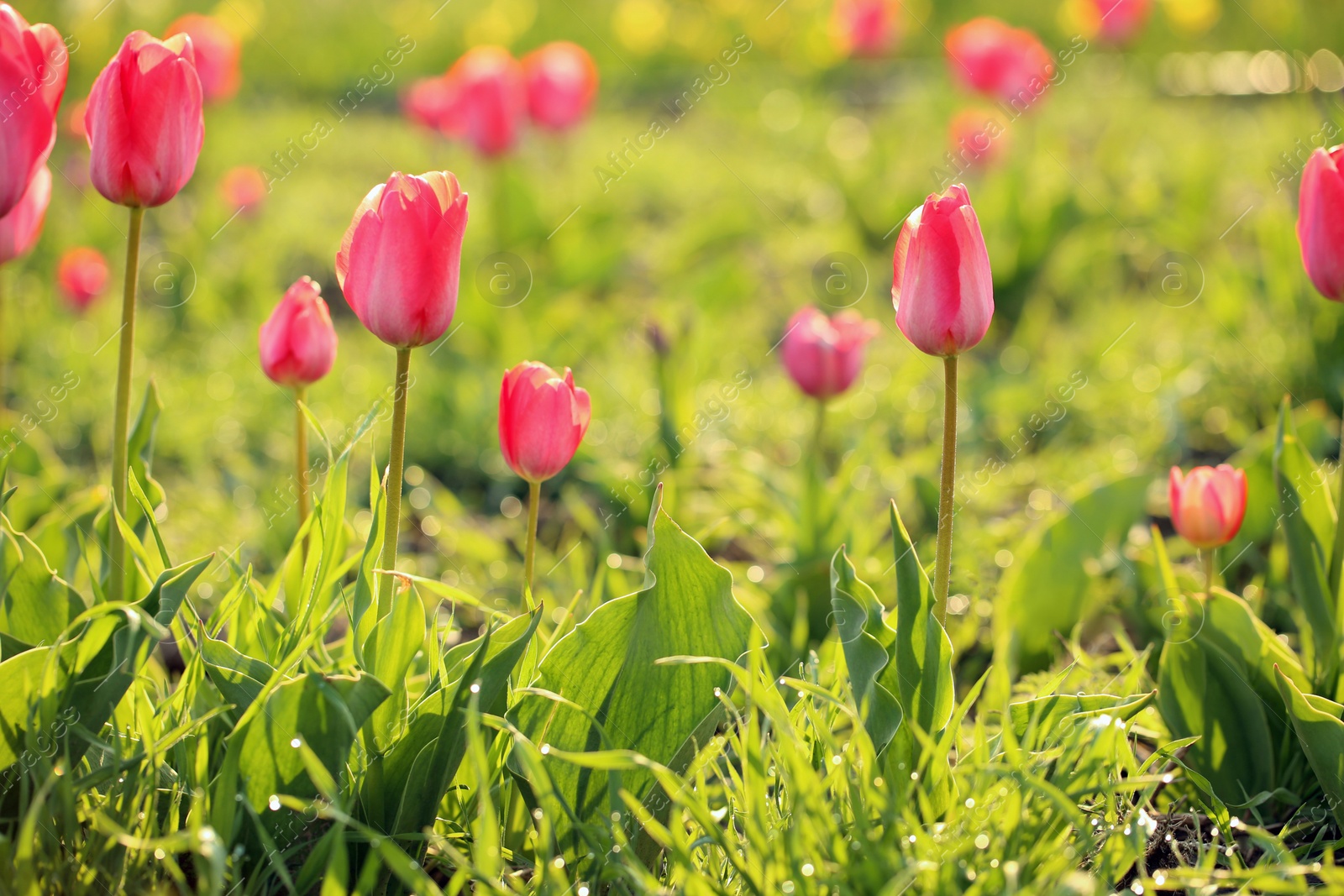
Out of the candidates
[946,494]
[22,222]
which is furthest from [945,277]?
[22,222]

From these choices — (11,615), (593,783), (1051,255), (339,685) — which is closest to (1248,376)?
(1051,255)

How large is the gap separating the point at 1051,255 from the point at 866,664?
262 centimetres

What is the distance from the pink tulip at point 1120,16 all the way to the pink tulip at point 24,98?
4.03 metres

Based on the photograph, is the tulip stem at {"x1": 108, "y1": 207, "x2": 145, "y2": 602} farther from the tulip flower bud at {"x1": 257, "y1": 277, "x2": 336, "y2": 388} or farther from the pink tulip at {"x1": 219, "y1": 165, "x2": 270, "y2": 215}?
the pink tulip at {"x1": 219, "y1": 165, "x2": 270, "y2": 215}

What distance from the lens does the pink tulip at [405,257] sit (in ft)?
3.96

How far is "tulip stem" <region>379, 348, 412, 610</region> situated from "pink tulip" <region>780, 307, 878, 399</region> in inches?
39.4

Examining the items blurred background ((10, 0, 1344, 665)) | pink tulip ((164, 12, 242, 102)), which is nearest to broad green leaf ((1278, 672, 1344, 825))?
blurred background ((10, 0, 1344, 665))

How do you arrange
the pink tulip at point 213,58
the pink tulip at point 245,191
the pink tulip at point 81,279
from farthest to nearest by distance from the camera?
the pink tulip at point 213,58, the pink tulip at point 245,191, the pink tulip at point 81,279

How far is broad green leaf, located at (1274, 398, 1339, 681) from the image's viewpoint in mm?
1499

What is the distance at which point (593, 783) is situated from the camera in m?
1.31

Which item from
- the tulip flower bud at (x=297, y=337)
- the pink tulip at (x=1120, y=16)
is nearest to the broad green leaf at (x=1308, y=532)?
the tulip flower bud at (x=297, y=337)

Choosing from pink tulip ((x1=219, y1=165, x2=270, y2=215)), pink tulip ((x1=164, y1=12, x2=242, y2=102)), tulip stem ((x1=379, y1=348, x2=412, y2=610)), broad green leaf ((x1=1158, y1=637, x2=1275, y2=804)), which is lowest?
broad green leaf ((x1=1158, y1=637, x2=1275, y2=804))

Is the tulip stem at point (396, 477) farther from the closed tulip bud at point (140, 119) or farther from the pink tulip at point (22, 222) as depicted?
the pink tulip at point (22, 222)

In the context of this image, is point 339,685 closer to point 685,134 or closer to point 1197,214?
→ point 1197,214
